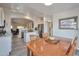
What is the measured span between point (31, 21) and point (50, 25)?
26 centimetres

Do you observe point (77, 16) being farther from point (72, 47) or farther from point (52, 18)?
point (72, 47)

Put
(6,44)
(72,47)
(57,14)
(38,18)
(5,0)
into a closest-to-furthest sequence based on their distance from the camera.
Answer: (5,0) < (72,47) < (57,14) < (38,18) < (6,44)

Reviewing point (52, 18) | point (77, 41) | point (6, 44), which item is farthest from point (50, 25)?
point (6, 44)

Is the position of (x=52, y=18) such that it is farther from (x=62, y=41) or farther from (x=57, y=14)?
(x=62, y=41)

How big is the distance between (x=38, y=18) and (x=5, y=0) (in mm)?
848

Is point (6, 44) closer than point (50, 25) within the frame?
No

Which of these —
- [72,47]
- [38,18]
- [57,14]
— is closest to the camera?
[72,47]

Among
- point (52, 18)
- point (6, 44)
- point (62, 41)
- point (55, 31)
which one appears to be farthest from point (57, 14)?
point (6, 44)

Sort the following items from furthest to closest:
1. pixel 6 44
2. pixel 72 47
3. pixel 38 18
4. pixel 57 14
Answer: pixel 6 44, pixel 38 18, pixel 57 14, pixel 72 47

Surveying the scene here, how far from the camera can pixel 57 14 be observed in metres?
1.39

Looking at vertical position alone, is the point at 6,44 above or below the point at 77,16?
below

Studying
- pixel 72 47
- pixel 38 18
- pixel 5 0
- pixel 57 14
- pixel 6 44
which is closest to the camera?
pixel 5 0

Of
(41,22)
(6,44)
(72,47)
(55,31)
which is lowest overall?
(6,44)

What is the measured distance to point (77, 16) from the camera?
143 centimetres
